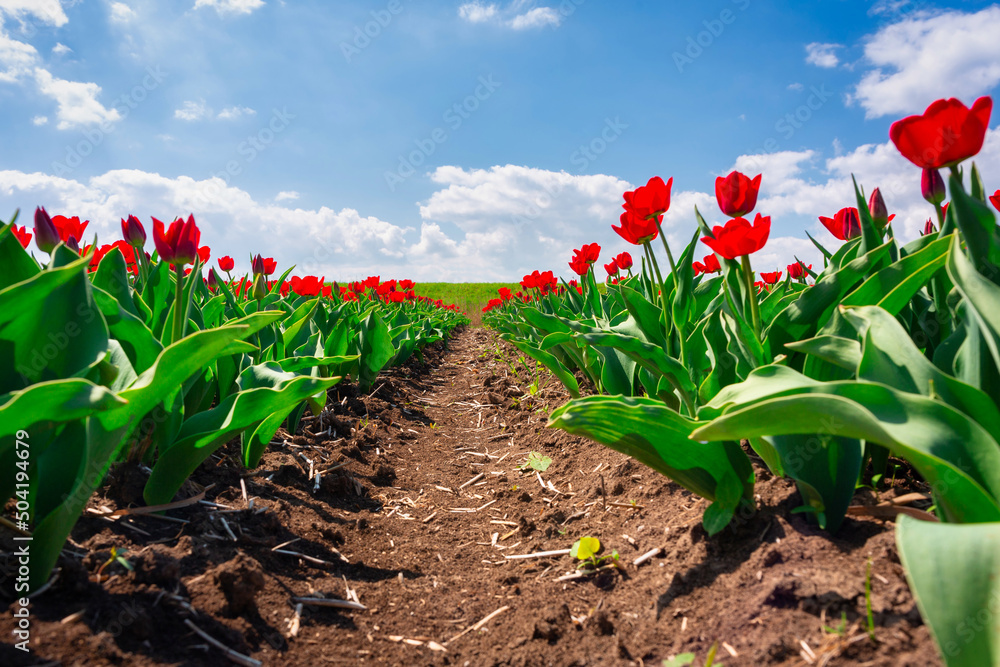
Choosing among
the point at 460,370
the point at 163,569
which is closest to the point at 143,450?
the point at 163,569

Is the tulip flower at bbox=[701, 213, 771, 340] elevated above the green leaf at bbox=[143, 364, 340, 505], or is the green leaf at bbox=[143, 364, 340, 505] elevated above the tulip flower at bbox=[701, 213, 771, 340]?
the tulip flower at bbox=[701, 213, 771, 340]

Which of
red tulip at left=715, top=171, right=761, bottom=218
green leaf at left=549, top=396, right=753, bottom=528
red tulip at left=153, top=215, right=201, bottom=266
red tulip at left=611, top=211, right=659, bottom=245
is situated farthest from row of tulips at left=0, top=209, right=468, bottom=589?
red tulip at left=715, top=171, right=761, bottom=218

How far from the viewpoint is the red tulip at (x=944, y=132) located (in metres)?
1.30

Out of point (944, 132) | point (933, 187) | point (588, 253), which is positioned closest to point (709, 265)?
point (588, 253)

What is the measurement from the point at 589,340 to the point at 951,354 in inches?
39.4

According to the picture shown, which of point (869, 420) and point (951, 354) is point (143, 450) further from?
point (951, 354)

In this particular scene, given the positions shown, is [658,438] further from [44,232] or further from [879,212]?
[44,232]

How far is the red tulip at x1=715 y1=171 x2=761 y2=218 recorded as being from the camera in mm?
1893

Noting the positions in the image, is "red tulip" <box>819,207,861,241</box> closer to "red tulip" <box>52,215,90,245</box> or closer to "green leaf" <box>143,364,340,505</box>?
"green leaf" <box>143,364,340,505</box>

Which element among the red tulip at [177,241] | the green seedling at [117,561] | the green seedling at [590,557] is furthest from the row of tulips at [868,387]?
the red tulip at [177,241]

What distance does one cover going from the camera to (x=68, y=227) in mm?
2496

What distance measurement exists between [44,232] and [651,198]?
231 centimetres

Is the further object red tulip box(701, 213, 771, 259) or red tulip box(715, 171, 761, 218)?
red tulip box(715, 171, 761, 218)

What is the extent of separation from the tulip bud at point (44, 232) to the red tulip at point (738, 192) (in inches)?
96.4
